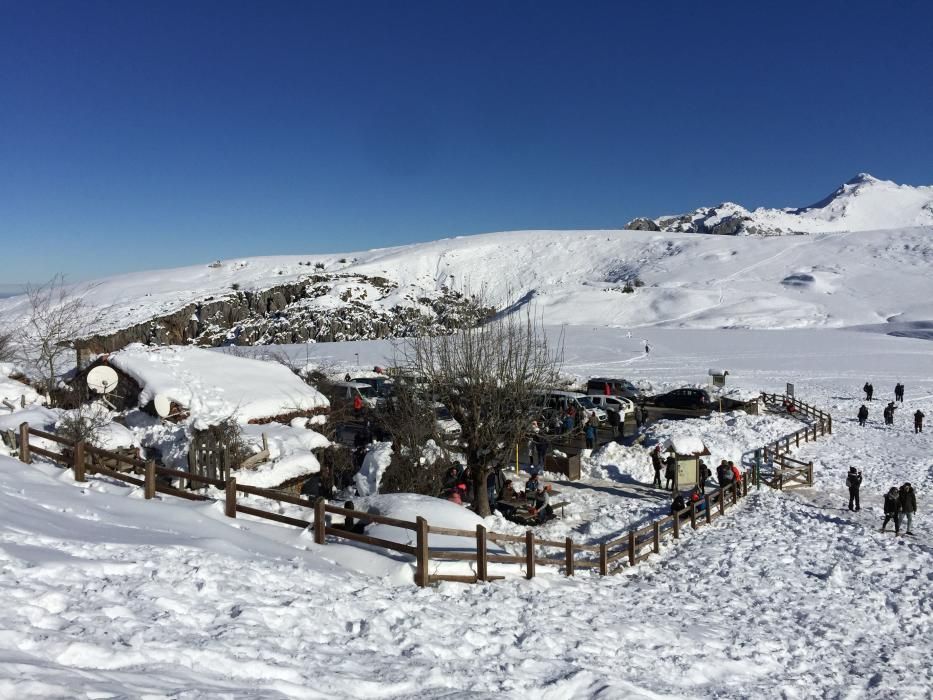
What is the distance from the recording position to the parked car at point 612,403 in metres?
27.5

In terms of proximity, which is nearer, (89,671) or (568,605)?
(89,671)

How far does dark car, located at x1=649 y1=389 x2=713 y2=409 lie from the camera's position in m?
29.7

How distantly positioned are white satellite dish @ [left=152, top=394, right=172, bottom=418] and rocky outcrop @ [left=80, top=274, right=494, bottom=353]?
38.7 meters

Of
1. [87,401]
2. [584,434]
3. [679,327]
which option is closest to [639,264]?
[679,327]

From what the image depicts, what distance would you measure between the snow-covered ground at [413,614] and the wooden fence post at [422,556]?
0.68ft

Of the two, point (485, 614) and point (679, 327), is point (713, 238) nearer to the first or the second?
point (679, 327)

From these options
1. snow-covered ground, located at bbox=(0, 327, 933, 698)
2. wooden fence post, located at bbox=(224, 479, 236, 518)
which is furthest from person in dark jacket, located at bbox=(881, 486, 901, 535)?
wooden fence post, located at bbox=(224, 479, 236, 518)

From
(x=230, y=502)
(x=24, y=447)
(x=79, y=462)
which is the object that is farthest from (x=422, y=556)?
(x=24, y=447)

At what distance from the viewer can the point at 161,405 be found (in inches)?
809

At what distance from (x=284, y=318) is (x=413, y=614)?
217ft

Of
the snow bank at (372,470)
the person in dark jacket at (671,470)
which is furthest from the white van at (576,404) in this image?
the snow bank at (372,470)

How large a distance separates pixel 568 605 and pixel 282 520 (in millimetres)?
4366

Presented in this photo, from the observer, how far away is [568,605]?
9578 millimetres

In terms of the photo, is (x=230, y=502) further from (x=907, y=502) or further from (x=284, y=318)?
(x=284, y=318)
